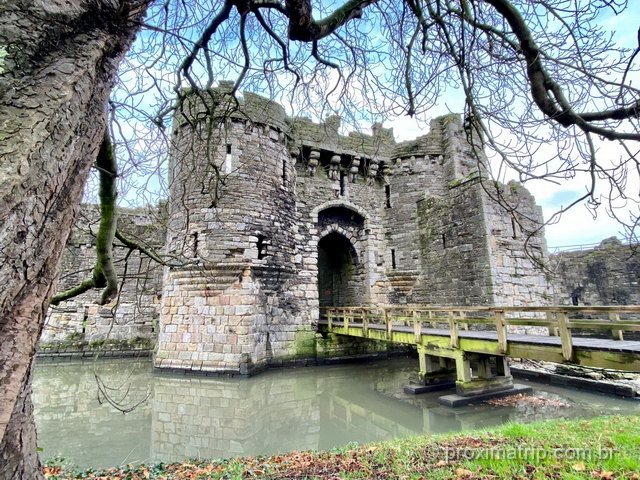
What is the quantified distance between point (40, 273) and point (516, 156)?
263 centimetres

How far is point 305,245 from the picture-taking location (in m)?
10.8

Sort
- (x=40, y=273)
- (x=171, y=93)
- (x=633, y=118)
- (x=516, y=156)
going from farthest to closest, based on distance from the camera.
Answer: (x=171, y=93), (x=516, y=156), (x=633, y=118), (x=40, y=273)

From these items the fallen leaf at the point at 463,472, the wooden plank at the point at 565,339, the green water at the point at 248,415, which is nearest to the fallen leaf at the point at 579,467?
the fallen leaf at the point at 463,472

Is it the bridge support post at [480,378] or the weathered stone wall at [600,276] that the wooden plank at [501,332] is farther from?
the weathered stone wall at [600,276]

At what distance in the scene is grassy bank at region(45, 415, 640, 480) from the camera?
8.57 ft

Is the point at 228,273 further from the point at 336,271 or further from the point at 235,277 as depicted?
the point at 336,271

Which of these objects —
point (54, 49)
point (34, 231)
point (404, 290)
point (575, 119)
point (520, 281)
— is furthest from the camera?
point (404, 290)

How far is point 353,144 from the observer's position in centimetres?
1205

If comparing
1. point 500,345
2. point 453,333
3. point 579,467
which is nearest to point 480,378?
point 453,333

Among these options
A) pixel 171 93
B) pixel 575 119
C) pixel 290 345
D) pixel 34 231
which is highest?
pixel 171 93

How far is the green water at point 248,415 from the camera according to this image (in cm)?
490

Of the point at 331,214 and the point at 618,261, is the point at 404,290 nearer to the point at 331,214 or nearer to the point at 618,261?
the point at 331,214

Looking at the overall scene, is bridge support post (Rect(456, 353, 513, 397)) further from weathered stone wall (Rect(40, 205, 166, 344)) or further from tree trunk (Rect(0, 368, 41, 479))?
weathered stone wall (Rect(40, 205, 166, 344))

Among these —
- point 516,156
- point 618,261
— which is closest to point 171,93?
point 516,156
